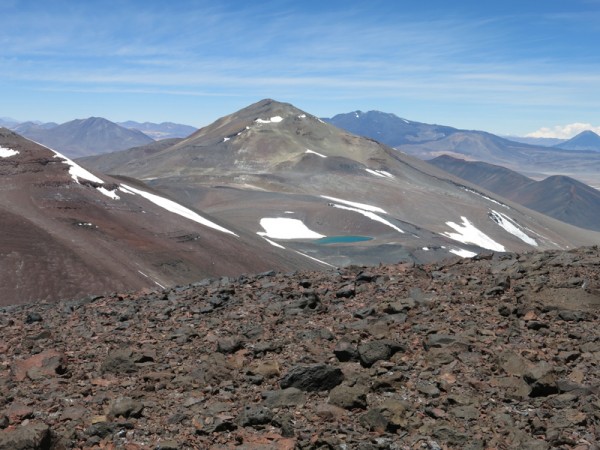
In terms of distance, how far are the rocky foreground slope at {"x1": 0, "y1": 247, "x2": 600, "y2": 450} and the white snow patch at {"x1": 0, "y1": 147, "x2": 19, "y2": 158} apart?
40.8 meters

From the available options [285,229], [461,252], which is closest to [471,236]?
[461,252]

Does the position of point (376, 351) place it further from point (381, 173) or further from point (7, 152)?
point (381, 173)

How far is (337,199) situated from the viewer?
13725 cm

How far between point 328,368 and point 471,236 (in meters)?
119

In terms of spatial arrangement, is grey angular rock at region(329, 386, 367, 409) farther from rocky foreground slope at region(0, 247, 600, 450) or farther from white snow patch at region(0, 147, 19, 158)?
white snow patch at region(0, 147, 19, 158)

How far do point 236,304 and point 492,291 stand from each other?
6.05 metres

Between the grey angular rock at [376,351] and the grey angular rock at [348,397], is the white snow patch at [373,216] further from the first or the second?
the grey angular rock at [348,397]

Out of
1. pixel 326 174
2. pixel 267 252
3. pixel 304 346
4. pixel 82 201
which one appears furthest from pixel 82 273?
pixel 326 174

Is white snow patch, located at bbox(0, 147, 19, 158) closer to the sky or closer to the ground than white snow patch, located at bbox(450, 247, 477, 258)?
closer to the sky

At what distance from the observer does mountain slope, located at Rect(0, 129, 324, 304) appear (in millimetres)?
34469

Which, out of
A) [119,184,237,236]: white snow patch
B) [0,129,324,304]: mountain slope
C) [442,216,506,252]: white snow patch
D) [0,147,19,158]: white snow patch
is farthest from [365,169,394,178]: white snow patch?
[0,147,19,158]: white snow patch

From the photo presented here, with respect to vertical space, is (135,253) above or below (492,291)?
below

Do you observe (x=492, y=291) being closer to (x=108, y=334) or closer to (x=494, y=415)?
(x=494, y=415)

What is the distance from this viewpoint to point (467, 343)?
1078cm
